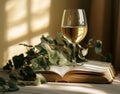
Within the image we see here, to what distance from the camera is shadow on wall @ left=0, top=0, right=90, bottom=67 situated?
1599 millimetres

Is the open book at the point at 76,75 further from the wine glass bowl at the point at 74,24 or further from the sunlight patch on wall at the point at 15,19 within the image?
the sunlight patch on wall at the point at 15,19

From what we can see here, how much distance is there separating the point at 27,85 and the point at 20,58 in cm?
15

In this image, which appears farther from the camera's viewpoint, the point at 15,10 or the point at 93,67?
the point at 15,10

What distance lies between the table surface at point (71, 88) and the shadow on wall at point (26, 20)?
2.08ft

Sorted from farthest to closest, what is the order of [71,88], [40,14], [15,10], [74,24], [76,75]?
[40,14] < [15,10] < [74,24] < [76,75] < [71,88]

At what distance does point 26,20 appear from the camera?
1.72 meters

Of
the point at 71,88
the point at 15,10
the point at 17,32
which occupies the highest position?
the point at 15,10

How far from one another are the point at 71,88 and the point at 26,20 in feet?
2.69

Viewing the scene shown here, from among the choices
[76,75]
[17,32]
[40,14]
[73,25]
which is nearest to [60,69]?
[76,75]

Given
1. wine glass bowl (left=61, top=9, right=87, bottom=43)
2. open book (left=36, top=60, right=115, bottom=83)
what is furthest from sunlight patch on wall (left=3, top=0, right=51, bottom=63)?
open book (left=36, top=60, right=115, bottom=83)

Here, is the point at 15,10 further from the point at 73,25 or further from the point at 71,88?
the point at 71,88

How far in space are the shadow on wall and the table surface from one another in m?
0.63

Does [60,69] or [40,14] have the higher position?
[40,14]

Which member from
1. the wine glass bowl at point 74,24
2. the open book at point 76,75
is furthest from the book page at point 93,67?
the wine glass bowl at point 74,24
